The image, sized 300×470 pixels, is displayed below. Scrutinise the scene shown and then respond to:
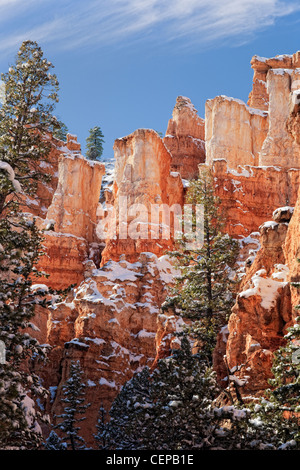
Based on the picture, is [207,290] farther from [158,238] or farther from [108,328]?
[158,238]

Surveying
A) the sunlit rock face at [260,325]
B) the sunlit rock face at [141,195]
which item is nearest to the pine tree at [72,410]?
the sunlit rock face at [260,325]

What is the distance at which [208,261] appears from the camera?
107 feet

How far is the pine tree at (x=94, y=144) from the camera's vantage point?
12225 centimetres

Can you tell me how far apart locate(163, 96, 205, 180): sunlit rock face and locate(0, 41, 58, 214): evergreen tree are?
61009mm

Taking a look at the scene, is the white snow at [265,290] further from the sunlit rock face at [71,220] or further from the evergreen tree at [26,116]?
the sunlit rock face at [71,220]

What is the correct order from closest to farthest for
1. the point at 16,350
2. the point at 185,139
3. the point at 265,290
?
the point at 16,350, the point at 265,290, the point at 185,139

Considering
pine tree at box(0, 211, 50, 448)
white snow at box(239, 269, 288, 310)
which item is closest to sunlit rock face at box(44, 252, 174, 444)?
white snow at box(239, 269, 288, 310)

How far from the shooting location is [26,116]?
23406 millimetres

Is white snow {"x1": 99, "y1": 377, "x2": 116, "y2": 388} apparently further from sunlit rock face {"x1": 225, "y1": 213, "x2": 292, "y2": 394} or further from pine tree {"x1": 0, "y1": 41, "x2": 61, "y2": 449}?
pine tree {"x1": 0, "y1": 41, "x2": 61, "y2": 449}

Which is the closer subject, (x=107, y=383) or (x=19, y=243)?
(x=19, y=243)

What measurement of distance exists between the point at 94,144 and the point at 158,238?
64.9 metres

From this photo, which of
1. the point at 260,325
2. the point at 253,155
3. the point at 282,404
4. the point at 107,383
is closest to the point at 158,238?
the point at 253,155

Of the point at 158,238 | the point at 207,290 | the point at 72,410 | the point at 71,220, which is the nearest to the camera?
the point at 207,290
